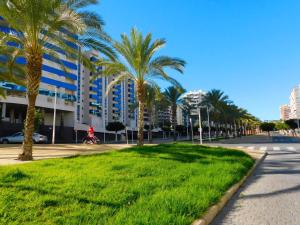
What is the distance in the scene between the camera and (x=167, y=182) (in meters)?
8.18

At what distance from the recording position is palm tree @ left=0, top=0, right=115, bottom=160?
14297 mm

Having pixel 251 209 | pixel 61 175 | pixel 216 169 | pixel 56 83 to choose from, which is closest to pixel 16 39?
pixel 61 175

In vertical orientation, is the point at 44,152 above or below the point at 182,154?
above

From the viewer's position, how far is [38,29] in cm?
1479

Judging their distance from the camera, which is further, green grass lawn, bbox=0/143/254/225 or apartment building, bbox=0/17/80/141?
apartment building, bbox=0/17/80/141

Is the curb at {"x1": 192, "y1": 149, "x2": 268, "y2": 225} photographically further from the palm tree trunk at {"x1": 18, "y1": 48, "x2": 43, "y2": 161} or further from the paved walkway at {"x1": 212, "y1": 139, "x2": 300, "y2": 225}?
the palm tree trunk at {"x1": 18, "y1": 48, "x2": 43, "y2": 161}

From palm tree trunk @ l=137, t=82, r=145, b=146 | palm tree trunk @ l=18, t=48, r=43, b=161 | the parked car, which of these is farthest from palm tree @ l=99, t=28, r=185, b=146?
the parked car

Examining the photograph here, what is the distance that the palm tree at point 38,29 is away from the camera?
1430 cm

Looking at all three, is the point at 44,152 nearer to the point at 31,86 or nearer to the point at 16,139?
the point at 31,86

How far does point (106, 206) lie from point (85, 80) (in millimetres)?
93295

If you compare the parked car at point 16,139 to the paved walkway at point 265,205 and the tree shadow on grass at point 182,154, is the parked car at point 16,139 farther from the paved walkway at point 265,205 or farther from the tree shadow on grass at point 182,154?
the paved walkway at point 265,205

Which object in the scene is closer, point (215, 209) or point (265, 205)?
point (215, 209)

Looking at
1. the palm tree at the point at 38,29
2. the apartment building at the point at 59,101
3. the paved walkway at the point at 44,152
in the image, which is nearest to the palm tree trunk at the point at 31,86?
the palm tree at the point at 38,29

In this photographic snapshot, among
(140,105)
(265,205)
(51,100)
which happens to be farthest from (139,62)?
(51,100)
